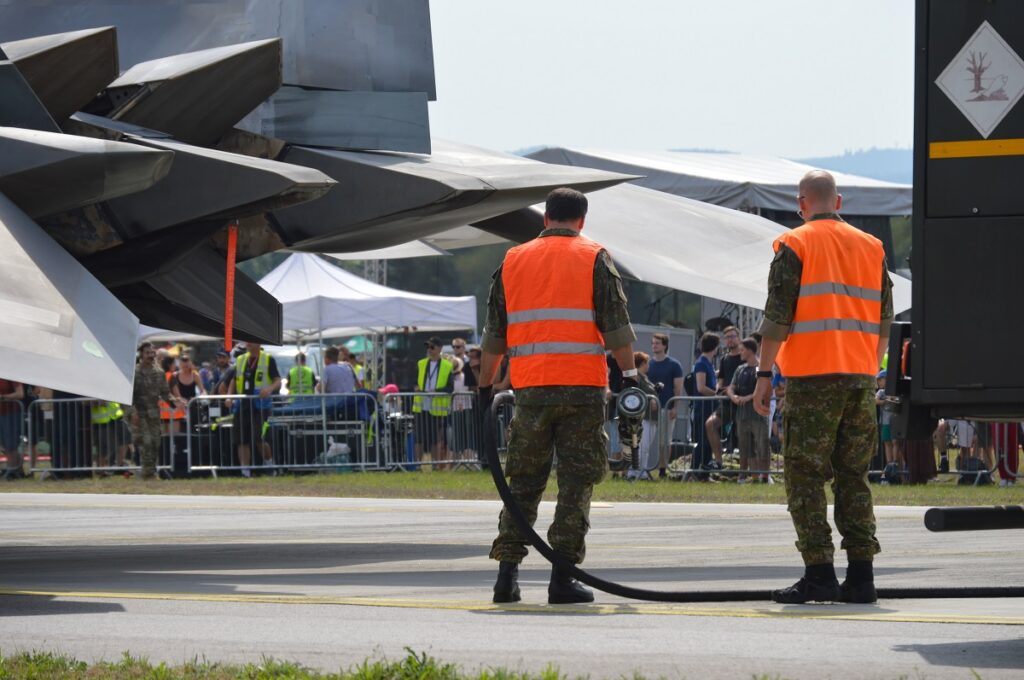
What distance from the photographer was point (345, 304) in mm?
38062

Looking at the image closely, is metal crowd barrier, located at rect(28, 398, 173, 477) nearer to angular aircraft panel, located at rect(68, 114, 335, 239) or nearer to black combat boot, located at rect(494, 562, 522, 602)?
angular aircraft panel, located at rect(68, 114, 335, 239)

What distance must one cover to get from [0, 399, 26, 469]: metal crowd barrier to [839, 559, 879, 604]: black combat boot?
20375 mm

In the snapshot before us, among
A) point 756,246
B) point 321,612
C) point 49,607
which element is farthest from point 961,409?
point 756,246

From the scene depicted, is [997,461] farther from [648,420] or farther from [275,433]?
[275,433]

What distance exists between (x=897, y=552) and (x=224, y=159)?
5910 mm

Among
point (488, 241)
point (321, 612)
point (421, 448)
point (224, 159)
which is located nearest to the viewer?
point (321, 612)

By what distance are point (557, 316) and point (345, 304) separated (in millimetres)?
29548

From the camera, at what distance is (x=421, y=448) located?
26.3 metres

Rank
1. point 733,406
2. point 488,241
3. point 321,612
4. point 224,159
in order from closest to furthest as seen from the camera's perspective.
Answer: point 321,612 → point 224,159 → point 488,241 → point 733,406

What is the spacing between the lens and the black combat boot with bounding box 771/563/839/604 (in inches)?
330

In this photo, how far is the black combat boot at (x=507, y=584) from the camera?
8773mm

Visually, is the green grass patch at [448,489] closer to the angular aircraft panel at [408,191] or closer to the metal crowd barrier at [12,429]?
the metal crowd barrier at [12,429]

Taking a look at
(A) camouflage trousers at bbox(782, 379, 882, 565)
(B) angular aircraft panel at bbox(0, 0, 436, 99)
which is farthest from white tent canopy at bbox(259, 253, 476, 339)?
(A) camouflage trousers at bbox(782, 379, 882, 565)

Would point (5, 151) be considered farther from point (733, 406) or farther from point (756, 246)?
point (733, 406)
